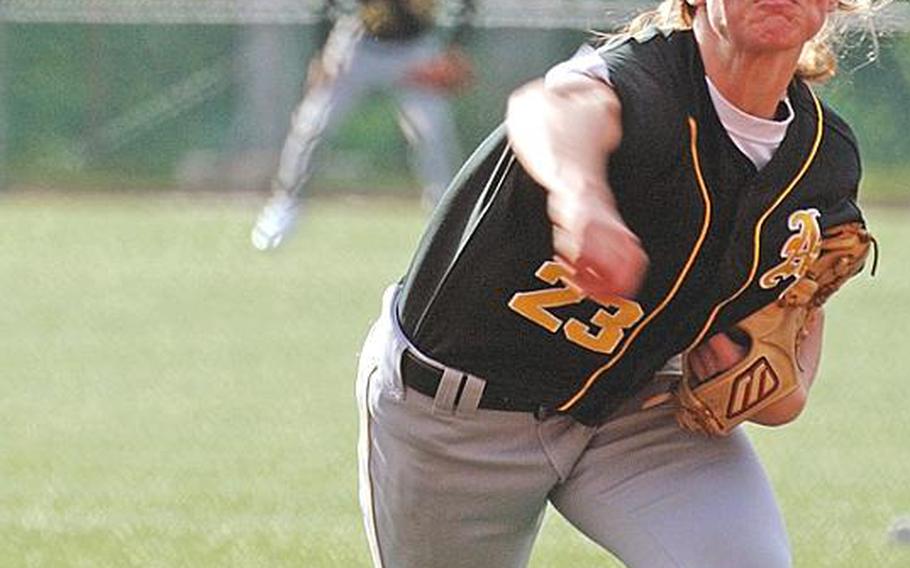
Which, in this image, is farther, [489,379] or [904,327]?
[904,327]

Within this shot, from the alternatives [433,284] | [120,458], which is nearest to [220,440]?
[120,458]

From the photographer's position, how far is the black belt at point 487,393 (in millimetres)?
3684

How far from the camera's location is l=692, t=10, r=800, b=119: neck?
3508mm

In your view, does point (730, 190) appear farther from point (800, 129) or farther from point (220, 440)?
point (220, 440)

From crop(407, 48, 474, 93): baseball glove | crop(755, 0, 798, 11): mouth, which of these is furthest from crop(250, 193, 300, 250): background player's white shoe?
crop(755, 0, 798, 11): mouth

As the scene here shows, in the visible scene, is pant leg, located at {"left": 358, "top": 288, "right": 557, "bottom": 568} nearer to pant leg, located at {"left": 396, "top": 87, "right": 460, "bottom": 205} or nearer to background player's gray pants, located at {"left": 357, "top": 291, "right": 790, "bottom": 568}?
→ background player's gray pants, located at {"left": 357, "top": 291, "right": 790, "bottom": 568}

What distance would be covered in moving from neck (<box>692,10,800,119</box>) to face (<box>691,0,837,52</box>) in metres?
0.02

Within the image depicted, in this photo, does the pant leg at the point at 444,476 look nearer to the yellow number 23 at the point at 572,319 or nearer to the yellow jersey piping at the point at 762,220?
the yellow number 23 at the point at 572,319

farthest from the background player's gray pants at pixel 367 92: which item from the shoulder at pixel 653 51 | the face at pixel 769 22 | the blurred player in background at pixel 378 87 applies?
the face at pixel 769 22

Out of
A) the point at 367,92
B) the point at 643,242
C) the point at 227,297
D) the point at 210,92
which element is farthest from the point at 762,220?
the point at 210,92

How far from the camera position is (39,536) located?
6.37m

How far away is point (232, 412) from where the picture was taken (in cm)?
898

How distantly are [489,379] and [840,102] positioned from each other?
18.9m

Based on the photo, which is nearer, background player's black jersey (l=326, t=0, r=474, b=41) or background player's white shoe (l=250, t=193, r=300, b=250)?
background player's black jersey (l=326, t=0, r=474, b=41)
